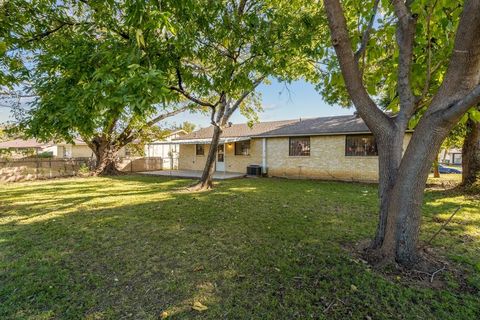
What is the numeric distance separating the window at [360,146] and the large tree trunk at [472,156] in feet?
12.2

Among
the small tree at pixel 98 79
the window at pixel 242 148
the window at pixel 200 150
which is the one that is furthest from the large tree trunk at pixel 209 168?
the window at pixel 200 150

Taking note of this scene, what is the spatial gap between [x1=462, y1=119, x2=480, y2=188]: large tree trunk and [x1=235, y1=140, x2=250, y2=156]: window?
38.6 ft

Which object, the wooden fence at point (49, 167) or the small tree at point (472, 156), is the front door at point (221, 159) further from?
the small tree at point (472, 156)

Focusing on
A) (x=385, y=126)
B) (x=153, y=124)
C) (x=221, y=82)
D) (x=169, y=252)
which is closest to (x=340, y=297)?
(x=385, y=126)

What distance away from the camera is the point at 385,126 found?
3910mm

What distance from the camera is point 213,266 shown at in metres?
3.96

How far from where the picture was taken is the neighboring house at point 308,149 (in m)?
14.1

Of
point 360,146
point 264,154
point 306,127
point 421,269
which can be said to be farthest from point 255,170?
point 421,269

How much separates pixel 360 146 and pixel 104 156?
17.1m

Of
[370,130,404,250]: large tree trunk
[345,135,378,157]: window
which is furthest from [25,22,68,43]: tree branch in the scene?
[345,135,378,157]: window

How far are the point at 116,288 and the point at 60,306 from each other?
596 millimetres

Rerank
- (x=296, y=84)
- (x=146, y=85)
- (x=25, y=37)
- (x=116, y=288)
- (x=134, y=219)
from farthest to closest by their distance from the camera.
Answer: (x=296, y=84)
(x=134, y=219)
(x=25, y=37)
(x=116, y=288)
(x=146, y=85)

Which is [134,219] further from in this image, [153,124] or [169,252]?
[153,124]

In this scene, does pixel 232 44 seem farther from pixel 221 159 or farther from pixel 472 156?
pixel 221 159
